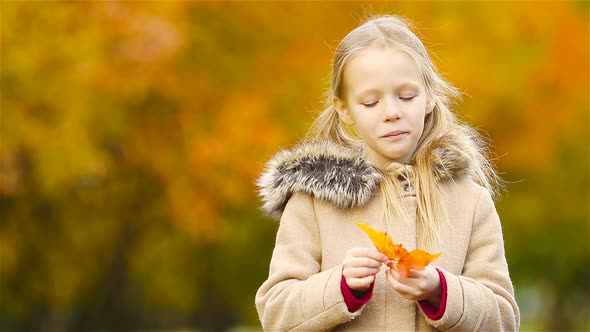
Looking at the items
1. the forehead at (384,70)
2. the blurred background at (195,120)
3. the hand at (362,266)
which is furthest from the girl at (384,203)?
the blurred background at (195,120)

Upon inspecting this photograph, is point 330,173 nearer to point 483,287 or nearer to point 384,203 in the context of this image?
point 384,203

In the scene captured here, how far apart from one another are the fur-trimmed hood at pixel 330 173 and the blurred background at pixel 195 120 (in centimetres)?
692

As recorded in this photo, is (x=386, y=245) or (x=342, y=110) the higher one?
(x=342, y=110)

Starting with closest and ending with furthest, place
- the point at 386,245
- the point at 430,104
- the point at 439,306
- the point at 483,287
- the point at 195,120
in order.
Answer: the point at 386,245
the point at 439,306
the point at 483,287
the point at 430,104
the point at 195,120

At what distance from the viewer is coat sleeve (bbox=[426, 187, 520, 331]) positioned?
333 cm

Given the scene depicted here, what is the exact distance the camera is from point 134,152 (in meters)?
16.8

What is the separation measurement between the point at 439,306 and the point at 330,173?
1.69 ft

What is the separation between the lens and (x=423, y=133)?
145 inches

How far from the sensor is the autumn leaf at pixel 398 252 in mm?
3109

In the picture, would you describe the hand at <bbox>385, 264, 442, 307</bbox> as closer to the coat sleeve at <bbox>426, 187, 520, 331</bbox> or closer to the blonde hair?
the coat sleeve at <bbox>426, 187, 520, 331</bbox>

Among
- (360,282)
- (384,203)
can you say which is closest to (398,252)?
(360,282)

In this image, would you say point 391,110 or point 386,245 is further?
point 391,110

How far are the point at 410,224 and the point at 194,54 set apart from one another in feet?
41.5

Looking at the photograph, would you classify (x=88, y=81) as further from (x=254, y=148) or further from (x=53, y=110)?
(x=254, y=148)
